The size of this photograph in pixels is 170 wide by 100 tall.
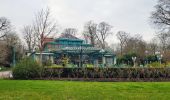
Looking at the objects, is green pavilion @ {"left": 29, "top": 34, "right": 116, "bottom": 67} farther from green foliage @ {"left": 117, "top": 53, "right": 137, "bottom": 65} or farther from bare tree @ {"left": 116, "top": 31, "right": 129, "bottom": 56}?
bare tree @ {"left": 116, "top": 31, "right": 129, "bottom": 56}

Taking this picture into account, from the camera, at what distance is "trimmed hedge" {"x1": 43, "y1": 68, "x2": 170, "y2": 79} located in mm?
27359

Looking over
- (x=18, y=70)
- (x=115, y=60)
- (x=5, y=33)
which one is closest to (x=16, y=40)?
(x=5, y=33)

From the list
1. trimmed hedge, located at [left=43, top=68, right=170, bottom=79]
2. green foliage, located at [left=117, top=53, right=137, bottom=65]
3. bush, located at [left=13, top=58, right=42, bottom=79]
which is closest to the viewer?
bush, located at [left=13, top=58, right=42, bottom=79]

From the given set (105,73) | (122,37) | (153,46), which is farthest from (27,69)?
(153,46)

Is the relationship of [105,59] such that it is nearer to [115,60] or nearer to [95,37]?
[115,60]

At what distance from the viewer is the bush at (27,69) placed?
85.1 feet

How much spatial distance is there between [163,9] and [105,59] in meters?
15.7

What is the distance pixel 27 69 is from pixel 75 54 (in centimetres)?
2738

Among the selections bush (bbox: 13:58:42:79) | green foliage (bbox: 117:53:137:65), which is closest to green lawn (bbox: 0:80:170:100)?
bush (bbox: 13:58:42:79)

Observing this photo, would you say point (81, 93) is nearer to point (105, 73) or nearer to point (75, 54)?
point (105, 73)

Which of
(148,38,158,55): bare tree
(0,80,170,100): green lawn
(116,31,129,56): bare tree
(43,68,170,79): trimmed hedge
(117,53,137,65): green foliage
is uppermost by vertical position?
(116,31,129,56): bare tree

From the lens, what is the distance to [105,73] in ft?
90.2

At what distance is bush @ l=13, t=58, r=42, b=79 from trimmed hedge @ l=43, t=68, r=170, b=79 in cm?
86

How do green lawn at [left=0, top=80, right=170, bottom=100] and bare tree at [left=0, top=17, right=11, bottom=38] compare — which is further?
bare tree at [left=0, top=17, right=11, bottom=38]
